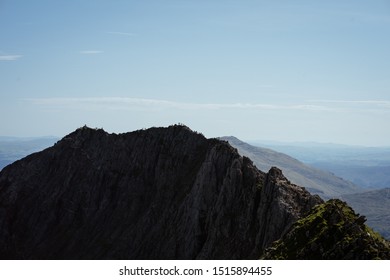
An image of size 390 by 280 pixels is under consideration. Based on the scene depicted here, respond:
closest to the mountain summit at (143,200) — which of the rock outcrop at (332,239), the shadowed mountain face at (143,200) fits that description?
the shadowed mountain face at (143,200)

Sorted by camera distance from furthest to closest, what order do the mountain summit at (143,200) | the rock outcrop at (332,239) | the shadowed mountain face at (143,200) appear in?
the shadowed mountain face at (143,200) → the mountain summit at (143,200) → the rock outcrop at (332,239)

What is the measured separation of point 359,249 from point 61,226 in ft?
316

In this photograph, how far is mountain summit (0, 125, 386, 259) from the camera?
9438cm

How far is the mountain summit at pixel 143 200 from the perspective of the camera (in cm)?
9438

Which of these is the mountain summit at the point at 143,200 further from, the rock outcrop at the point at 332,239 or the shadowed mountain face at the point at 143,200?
the rock outcrop at the point at 332,239

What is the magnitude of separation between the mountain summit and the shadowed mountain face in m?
0.25

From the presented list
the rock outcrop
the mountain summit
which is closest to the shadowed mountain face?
the mountain summit

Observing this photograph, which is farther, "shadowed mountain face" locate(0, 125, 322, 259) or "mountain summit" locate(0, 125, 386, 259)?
"shadowed mountain face" locate(0, 125, 322, 259)

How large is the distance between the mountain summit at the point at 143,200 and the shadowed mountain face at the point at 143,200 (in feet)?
0.83

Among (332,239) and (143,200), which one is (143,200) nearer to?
(143,200)

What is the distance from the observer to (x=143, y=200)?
409 feet

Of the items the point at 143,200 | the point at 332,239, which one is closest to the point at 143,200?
the point at 143,200

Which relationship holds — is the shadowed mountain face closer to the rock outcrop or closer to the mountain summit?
the mountain summit

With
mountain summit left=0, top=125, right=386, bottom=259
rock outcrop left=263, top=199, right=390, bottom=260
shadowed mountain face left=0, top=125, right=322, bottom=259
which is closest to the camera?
rock outcrop left=263, top=199, right=390, bottom=260
